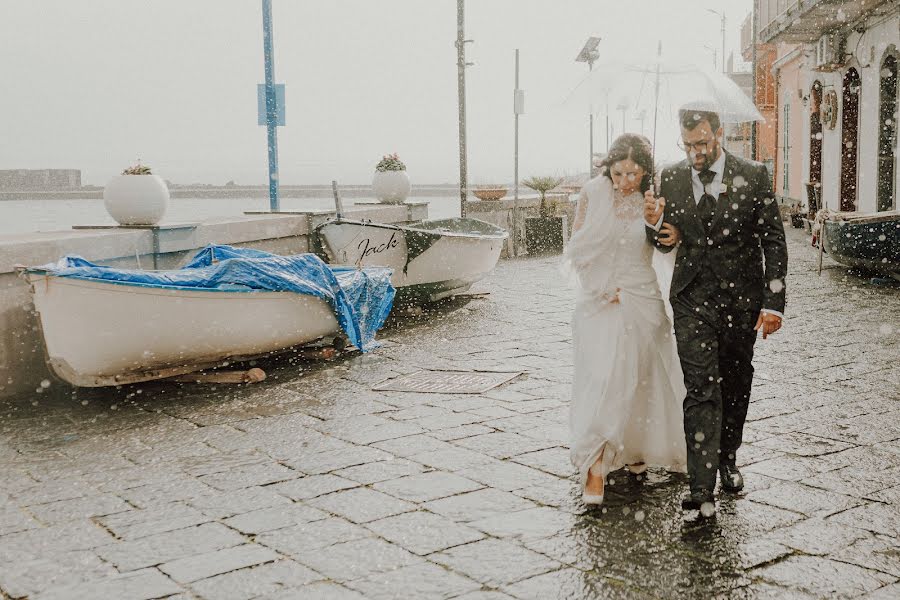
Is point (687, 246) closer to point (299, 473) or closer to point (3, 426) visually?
point (299, 473)

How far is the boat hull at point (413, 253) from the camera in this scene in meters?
9.40

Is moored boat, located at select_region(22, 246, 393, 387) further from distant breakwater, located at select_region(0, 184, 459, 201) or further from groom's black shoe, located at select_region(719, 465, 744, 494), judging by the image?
distant breakwater, located at select_region(0, 184, 459, 201)

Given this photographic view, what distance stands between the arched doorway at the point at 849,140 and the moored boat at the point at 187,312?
14579 mm

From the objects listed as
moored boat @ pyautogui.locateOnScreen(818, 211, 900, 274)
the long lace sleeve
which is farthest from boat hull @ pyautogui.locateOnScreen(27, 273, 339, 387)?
moored boat @ pyautogui.locateOnScreen(818, 211, 900, 274)

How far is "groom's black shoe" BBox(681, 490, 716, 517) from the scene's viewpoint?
144 inches

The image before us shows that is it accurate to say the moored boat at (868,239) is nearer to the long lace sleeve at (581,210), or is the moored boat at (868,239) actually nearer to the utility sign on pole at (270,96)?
the utility sign on pole at (270,96)

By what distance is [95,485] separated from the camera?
4312 mm

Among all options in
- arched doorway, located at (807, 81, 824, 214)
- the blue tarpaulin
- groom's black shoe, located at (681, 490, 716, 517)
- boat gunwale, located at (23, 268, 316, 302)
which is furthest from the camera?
arched doorway, located at (807, 81, 824, 214)

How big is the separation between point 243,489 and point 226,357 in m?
2.55

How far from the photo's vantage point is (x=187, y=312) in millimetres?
6176

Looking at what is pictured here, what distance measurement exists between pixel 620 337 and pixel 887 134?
14875 millimetres

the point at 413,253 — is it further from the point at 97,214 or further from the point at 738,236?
the point at 97,214

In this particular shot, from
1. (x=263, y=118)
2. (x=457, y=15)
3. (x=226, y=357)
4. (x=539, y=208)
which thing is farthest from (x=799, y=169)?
(x=226, y=357)

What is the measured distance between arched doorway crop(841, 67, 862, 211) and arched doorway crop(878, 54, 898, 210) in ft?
5.86
